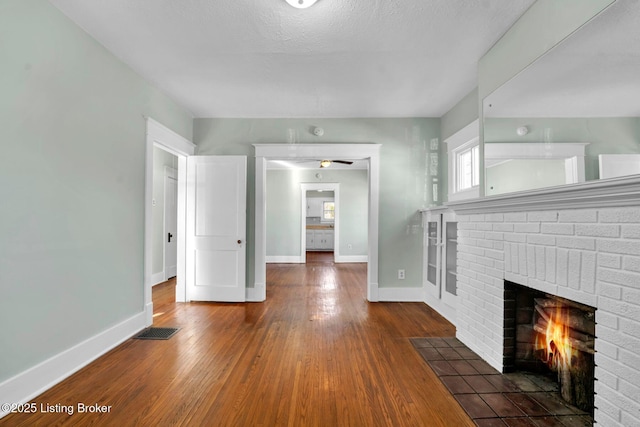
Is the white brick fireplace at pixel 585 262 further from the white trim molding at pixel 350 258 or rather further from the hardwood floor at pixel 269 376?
the white trim molding at pixel 350 258

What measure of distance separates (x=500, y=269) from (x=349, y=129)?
261 cm

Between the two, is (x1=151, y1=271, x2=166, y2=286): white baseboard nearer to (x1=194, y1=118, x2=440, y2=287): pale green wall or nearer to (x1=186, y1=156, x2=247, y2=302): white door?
(x1=186, y1=156, x2=247, y2=302): white door

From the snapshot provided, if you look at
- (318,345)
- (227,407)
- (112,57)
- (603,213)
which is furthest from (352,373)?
(112,57)

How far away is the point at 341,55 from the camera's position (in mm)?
2504

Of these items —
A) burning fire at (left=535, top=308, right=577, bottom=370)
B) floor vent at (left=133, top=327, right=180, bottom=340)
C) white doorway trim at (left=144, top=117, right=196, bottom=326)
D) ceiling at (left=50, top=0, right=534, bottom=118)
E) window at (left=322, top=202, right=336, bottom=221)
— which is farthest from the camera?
window at (left=322, top=202, right=336, bottom=221)

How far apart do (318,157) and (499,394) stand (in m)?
3.14

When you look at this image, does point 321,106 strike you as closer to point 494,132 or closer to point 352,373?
point 494,132

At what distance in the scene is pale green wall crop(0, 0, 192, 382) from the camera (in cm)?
170

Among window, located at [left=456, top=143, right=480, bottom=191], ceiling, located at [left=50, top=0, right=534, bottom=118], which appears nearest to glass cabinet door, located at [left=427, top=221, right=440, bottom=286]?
window, located at [left=456, top=143, right=480, bottom=191]

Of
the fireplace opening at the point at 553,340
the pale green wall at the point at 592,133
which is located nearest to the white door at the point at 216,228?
the fireplace opening at the point at 553,340

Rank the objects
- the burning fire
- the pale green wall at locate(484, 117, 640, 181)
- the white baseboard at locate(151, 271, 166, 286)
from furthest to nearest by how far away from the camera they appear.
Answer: the white baseboard at locate(151, 271, 166, 286), the burning fire, the pale green wall at locate(484, 117, 640, 181)

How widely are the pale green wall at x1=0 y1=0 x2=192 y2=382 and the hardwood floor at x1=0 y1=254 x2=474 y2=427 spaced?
0.42 m

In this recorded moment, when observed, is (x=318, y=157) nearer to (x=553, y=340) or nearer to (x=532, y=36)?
(x=532, y=36)

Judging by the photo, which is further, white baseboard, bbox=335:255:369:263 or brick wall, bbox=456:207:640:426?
white baseboard, bbox=335:255:369:263
